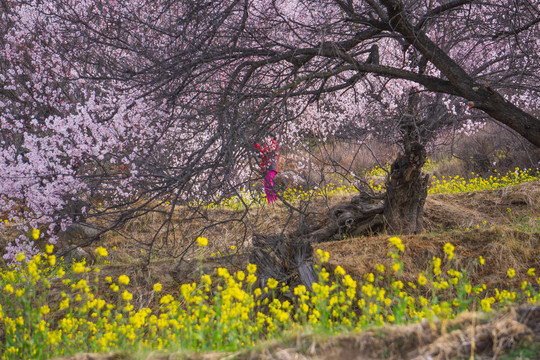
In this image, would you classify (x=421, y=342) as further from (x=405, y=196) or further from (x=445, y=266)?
(x=405, y=196)

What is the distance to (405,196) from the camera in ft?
22.6

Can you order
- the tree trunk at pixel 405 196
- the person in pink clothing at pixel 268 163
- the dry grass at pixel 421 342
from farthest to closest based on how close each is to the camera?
the tree trunk at pixel 405 196, the person in pink clothing at pixel 268 163, the dry grass at pixel 421 342

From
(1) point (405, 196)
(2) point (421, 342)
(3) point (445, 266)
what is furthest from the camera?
(1) point (405, 196)

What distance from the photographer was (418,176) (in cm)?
677

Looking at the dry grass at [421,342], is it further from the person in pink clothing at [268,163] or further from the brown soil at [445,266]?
the person in pink clothing at [268,163]

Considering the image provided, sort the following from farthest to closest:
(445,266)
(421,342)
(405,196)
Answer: (405,196)
(445,266)
(421,342)

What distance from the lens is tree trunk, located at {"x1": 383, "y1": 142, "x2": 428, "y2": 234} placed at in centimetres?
673

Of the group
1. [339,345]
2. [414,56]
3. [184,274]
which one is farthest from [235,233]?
[339,345]

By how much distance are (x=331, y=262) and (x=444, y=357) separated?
339cm

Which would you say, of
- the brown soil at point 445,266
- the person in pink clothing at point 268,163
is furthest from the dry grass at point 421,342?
the person in pink clothing at point 268,163

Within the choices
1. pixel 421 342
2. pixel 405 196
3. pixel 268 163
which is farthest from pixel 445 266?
pixel 421 342

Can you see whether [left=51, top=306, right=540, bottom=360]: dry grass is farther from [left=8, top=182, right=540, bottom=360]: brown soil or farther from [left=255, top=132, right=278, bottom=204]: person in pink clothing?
[left=255, top=132, right=278, bottom=204]: person in pink clothing

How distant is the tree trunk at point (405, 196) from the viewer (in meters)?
6.73

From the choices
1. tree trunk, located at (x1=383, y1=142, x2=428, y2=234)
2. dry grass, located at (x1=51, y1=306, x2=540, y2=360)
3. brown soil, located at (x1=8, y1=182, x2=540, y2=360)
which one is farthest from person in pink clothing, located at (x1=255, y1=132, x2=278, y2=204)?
tree trunk, located at (x1=383, y1=142, x2=428, y2=234)
